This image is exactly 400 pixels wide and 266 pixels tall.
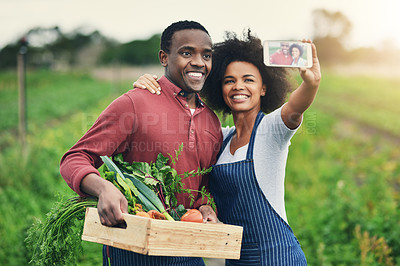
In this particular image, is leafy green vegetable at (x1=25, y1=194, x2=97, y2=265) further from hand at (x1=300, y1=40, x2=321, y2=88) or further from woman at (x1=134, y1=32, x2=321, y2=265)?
hand at (x1=300, y1=40, x2=321, y2=88)

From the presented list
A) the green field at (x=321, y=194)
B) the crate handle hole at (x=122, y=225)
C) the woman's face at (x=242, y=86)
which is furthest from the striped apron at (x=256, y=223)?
the green field at (x=321, y=194)

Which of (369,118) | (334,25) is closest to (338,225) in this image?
(369,118)

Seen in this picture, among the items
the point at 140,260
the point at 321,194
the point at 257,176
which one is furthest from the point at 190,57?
the point at 321,194

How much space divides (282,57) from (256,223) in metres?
0.90

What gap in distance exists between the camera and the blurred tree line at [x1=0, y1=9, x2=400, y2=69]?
143 ft

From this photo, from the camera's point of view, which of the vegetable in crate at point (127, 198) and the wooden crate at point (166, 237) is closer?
the wooden crate at point (166, 237)

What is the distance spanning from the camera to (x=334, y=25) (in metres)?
64.7

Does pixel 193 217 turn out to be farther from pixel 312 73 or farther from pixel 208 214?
pixel 312 73

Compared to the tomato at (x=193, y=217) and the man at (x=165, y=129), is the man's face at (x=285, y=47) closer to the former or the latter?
the man at (x=165, y=129)

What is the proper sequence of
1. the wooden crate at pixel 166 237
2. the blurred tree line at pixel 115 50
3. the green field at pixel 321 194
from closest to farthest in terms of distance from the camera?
the wooden crate at pixel 166 237 < the green field at pixel 321 194 < the blurred tree line at pixel 115 50

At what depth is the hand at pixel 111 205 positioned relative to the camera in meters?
1.71

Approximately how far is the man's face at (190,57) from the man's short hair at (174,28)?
27 millimetres

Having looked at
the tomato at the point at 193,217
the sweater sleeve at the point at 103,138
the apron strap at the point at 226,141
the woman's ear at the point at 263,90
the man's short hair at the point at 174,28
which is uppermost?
the man's short hair at the point at 174,28

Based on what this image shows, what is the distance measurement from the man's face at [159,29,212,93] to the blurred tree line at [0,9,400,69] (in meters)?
37.3
